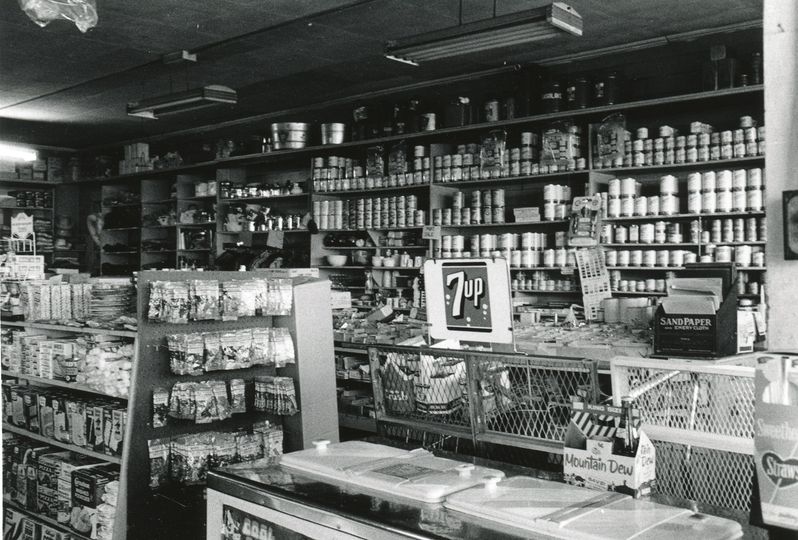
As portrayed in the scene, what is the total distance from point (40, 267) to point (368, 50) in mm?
3467

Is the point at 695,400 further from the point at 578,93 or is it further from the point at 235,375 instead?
the point at 578,93

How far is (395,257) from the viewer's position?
7875 millimetres

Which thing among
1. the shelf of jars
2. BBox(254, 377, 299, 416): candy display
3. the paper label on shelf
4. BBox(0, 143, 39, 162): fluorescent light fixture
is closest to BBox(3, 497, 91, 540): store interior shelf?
BBox(254, 377, 299, 416): candy display

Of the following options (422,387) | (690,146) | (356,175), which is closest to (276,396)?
(422,387)

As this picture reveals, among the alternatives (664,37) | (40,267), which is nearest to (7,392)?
(40,267)

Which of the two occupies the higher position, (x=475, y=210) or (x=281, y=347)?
(x=475, y=210)

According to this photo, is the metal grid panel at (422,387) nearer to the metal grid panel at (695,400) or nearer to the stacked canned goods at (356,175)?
the metal grid panel at (695,400)

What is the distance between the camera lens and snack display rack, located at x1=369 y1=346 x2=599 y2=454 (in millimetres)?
2217

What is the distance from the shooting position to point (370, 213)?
8000 millimetres

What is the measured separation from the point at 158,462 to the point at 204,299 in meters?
0.78

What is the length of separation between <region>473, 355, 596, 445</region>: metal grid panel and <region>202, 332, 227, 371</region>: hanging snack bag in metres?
1.61

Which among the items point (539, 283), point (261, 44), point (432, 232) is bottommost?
point (539, 283)

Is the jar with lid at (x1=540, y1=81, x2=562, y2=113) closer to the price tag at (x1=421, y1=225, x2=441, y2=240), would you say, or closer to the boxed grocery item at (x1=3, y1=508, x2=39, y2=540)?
the price tag at (x1=421, y1=225, x2=441, y2=240)

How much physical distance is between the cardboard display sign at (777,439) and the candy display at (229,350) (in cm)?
262
